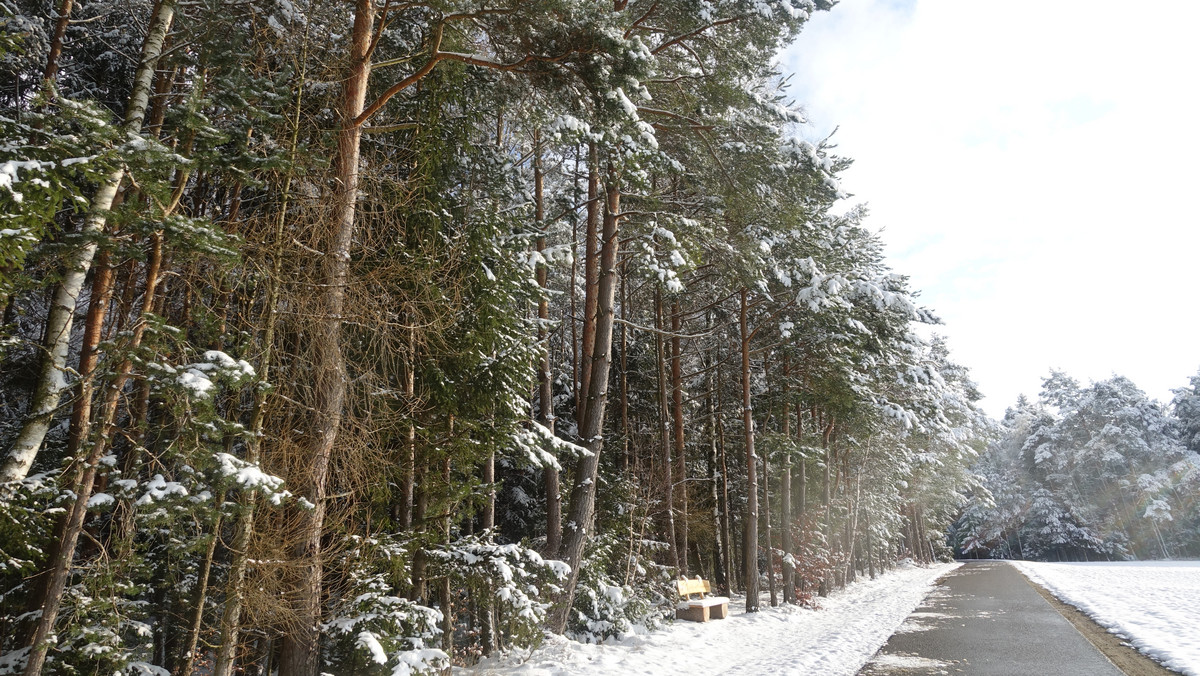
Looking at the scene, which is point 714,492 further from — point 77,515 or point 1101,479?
point 1101,479

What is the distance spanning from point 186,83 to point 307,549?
639cm

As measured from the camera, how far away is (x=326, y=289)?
5547 mm

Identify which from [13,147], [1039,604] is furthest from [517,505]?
[13,147]

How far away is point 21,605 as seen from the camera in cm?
577

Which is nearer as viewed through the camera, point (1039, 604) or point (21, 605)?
point (21, 605)

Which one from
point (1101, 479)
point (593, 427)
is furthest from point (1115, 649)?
point (1101, 479)

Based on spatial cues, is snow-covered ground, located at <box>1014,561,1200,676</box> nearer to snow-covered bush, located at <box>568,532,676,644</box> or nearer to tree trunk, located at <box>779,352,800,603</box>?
tree trunk, located at <box>779,352,800,603</box>

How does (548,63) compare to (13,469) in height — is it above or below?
above

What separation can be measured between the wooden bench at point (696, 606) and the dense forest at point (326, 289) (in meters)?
0.60

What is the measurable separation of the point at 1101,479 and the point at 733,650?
172ft

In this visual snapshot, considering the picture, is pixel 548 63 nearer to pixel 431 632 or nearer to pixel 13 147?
pixel 13 147

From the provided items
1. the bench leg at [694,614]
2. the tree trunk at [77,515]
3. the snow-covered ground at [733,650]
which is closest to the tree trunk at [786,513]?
the snow-covered ground at [733,650]

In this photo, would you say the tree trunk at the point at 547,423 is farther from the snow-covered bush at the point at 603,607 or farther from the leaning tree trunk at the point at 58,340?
the leaning tree trunk at the point at 58,340

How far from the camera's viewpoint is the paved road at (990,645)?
7.12 m
